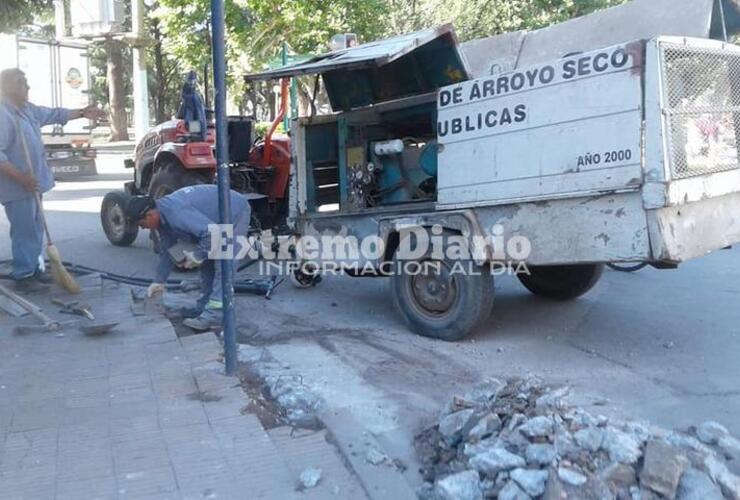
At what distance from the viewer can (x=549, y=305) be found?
713 centimetres

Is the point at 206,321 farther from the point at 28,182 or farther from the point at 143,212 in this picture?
the point at 28,182

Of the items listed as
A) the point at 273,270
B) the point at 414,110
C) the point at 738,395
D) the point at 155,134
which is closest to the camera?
the point at 738,395

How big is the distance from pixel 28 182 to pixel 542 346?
4.47 m

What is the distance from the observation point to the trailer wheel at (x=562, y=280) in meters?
6.99

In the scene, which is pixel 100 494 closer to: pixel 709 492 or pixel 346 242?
pixel 709 492

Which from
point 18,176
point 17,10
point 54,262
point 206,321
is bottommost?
point 206,321

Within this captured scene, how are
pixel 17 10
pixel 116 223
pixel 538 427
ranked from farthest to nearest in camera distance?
pixel 116 223 < pixel 17 10 < pixel 538 427

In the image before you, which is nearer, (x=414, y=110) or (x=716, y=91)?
(x=716, y=91)

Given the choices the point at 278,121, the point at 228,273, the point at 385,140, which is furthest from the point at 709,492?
the point at 278,121

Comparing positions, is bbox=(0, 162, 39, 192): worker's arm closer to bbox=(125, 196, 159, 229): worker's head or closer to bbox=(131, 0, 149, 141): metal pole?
bbox=(125, 196, 159, 229): worker's head

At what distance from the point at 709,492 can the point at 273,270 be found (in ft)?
19.3

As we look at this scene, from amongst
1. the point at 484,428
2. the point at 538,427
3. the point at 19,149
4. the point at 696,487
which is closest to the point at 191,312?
the point at 19,149

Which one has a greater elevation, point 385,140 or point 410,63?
point 410,63

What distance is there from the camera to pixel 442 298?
615cm
